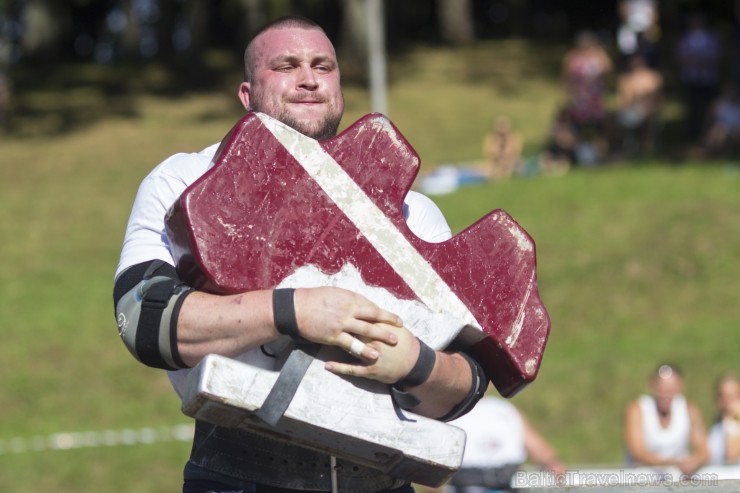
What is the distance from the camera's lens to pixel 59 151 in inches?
878

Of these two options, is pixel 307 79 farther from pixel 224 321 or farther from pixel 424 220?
pixel 224 321

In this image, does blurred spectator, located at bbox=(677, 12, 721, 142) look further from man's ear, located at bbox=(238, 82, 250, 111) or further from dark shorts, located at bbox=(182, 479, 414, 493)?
dark shorts, located at bbox=(182, 479, 414, 493)

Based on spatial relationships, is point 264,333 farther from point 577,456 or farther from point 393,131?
point 577,456

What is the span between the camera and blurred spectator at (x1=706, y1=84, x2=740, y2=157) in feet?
56.2

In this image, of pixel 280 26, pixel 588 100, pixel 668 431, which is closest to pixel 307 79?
pixel 280 26

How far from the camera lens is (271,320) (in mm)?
2438

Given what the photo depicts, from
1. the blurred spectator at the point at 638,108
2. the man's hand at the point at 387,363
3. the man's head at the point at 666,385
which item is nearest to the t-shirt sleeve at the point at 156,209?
the man's hand at the point at 387,363

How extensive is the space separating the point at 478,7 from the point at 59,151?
63.7ft

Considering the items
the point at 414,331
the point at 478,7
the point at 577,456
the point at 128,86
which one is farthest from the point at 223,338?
the point at 478,7

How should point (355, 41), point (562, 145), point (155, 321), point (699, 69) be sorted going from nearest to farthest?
point (155, 321) → point (562, 145) → point (699, 69) → point (355, 41)

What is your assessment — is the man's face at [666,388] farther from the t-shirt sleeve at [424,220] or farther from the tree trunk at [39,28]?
the tree trunk at [39,28]

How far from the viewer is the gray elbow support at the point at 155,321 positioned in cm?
252

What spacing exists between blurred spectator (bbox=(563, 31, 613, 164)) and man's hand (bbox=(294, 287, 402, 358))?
620 inches

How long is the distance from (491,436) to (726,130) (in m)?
11.1
